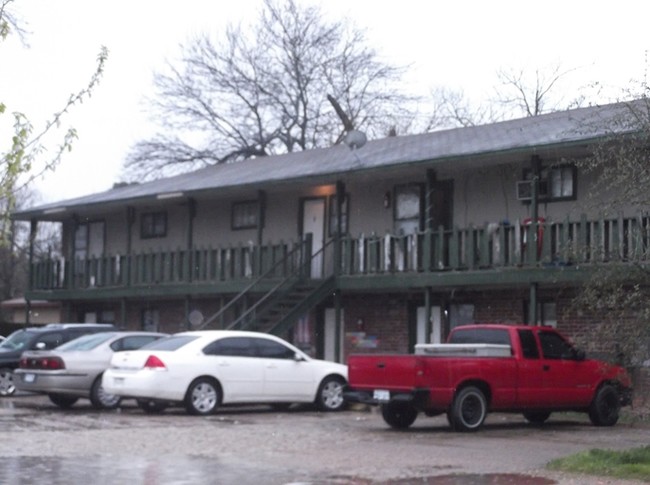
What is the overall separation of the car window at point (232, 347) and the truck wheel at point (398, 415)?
3.48 m

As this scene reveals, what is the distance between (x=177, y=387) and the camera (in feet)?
69.3

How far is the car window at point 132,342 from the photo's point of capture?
939 inches

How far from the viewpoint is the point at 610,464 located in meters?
13.9

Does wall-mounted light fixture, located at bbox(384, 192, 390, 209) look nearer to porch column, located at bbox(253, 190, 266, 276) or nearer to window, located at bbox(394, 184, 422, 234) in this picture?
window, located at bbox(394, 184, 422, 234)

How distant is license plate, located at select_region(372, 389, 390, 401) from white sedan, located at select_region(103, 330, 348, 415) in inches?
138

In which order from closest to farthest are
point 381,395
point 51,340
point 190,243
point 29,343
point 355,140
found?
point 381,395
point 51,340
point 29,343
point 355,140
point 190,243

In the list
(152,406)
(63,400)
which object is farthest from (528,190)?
(63,400)

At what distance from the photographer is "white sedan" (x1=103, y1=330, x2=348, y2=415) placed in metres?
21.2

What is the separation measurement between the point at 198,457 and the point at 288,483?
2.48 metres

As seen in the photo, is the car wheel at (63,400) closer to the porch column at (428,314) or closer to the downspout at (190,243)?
the porch column at (428,314)

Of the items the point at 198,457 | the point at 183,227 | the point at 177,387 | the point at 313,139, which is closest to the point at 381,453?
the point at 198,457

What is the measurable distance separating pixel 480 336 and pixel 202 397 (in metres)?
4.78

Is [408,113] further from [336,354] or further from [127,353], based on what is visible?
[127,353]

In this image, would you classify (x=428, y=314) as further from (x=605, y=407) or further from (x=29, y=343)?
(x=29, y=343)
